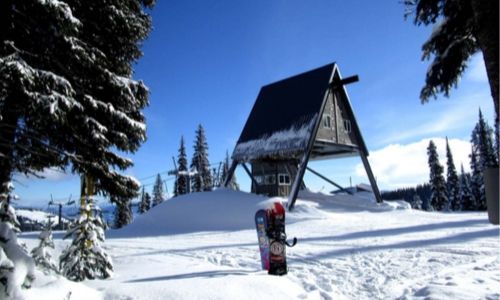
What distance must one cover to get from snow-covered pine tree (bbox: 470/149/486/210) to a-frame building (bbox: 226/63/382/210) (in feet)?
84.7

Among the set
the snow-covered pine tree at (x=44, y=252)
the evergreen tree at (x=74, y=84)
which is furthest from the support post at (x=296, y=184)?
the snow-covered pine tree at (x=44, y=252)

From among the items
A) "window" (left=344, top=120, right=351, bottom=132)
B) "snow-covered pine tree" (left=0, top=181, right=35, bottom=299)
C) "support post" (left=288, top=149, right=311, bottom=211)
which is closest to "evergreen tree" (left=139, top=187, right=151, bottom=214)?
"window" (left=344, top=120, right=351, bottom=132)

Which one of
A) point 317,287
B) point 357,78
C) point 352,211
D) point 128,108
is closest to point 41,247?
point 317,287

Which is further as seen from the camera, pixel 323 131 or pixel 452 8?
pixel 323 131

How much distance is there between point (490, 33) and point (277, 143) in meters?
17.9

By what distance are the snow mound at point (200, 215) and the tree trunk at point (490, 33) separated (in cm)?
1386

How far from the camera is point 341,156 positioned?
2655cm

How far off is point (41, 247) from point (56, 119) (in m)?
2.51

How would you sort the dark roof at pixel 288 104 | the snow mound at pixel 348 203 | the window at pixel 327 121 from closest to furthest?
the snow mound at pixel 348 203 < the dark roof at pixel 288 104 < the window at pixel 327 121

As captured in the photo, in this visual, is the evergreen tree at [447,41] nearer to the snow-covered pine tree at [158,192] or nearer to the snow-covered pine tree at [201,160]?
the snow-covered pine tree at [201,160]

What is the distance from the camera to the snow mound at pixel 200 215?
17219 mm

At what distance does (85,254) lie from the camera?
6.47m

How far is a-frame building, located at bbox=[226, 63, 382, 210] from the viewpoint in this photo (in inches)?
824

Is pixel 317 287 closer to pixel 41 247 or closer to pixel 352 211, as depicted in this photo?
pixel 41 247
